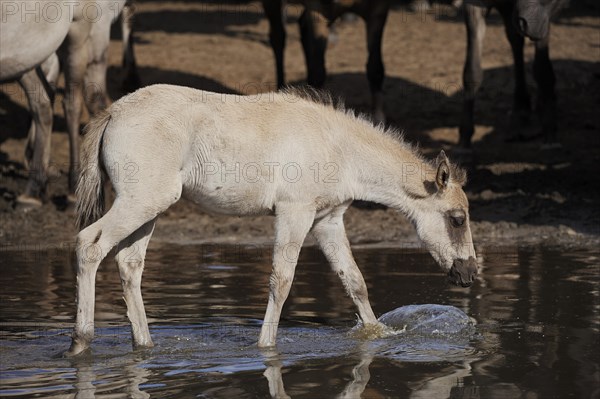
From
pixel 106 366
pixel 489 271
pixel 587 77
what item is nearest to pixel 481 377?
pixel 106 366

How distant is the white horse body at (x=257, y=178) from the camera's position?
780 cm

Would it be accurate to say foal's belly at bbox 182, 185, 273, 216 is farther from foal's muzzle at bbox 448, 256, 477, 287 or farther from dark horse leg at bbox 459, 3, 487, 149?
dark horse leg at bbox 459, 3, 487, 149

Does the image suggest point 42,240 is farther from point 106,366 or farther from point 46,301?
point 106,366

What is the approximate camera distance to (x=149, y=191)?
778 cm

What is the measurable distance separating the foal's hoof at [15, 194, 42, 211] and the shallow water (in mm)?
1520

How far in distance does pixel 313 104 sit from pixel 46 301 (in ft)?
9.04

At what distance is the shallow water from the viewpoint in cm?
701

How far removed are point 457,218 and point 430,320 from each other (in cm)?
76

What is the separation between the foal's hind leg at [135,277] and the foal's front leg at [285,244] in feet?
2.60

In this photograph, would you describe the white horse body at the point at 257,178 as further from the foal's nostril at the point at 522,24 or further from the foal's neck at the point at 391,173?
the foal's nostril at the point at 522,24

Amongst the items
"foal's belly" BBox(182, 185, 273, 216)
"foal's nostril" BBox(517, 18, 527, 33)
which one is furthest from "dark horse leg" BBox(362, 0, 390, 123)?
"foal's belly" BBox(182, 185, 273, 216)

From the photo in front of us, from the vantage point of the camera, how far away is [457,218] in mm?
8539

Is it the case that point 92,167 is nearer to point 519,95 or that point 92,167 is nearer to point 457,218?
point 457,218

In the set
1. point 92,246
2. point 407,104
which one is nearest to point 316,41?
point 407,104
